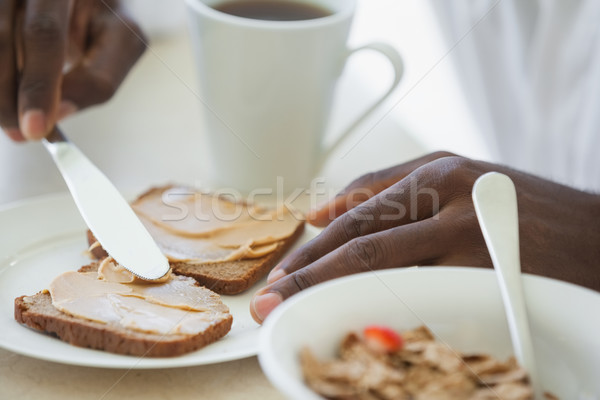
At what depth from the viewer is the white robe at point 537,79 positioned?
1.17 metres

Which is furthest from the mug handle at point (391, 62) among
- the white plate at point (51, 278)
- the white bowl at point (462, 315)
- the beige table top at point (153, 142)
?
the white bowl at point (462, 315)

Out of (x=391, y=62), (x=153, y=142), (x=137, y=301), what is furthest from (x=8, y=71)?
(x=391, y=62)

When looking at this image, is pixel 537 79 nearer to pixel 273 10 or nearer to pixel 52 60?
pixel 273 10

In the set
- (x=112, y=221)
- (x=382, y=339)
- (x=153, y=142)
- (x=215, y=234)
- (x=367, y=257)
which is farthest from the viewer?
(x=153, y=142)

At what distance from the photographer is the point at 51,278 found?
0.91m

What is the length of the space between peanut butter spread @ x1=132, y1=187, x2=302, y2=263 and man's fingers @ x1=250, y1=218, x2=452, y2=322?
0.27 metres

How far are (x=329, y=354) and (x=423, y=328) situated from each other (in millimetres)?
82

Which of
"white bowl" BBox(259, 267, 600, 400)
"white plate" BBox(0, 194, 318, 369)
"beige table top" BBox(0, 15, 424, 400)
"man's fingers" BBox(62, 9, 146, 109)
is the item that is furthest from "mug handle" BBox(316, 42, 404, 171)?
"white bowl" BBox(259, 267, 600, 400)

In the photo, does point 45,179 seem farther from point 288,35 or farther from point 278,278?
point 278,278

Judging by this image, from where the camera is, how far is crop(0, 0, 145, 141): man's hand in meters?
1.05

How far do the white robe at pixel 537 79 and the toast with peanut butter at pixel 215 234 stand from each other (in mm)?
503

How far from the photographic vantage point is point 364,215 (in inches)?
31.1

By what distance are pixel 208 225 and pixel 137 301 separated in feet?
0.86

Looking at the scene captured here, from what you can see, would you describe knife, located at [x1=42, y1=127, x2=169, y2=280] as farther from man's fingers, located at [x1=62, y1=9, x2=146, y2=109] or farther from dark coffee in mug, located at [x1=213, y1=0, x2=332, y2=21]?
dark coffee in mug, located at [x1=213, y1=0, x2=332, y2=21]
